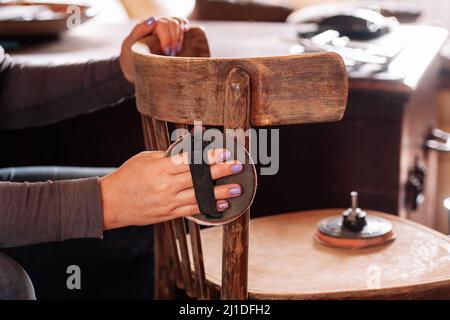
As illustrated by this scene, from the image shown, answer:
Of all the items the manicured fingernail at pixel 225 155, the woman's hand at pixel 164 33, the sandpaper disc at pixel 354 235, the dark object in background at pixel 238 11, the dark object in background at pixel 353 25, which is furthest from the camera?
the dark object in background at pixel 238 11

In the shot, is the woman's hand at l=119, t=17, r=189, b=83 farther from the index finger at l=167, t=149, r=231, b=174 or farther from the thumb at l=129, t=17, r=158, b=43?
the index finger at l=167, t=149, r=231, b=174

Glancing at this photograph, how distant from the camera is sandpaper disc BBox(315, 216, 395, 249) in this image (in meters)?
1.25

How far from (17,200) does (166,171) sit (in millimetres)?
199

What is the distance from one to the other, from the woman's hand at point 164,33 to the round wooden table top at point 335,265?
1.18ft

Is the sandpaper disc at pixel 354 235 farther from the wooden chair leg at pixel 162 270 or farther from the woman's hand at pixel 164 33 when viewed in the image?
the woman's hand at pixel 164 33

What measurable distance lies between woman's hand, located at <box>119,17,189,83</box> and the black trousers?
269mm

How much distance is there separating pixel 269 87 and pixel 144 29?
0.60 meters

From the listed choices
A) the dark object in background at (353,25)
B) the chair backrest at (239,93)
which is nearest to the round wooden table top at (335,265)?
the chair backrest at (239,93)

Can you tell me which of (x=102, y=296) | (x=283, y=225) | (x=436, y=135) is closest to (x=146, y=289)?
(x=102, y=296)

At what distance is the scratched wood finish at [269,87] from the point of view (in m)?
0.86

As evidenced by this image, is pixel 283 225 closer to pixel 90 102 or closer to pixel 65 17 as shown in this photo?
pixel 90 102

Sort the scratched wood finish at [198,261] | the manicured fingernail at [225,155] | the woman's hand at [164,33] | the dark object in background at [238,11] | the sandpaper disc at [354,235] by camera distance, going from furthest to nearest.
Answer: the dark object in background at [238,11] < the woman's hand at [164,33] < the sandpaper disc at [354,235] < the scratched wood finish at [198,261] < the manicured fingernail at [225,155]

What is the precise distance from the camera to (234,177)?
2.89 ft

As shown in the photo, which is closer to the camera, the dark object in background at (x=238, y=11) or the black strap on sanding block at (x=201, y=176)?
the black strap on sanding block at (x=201, y=176)
